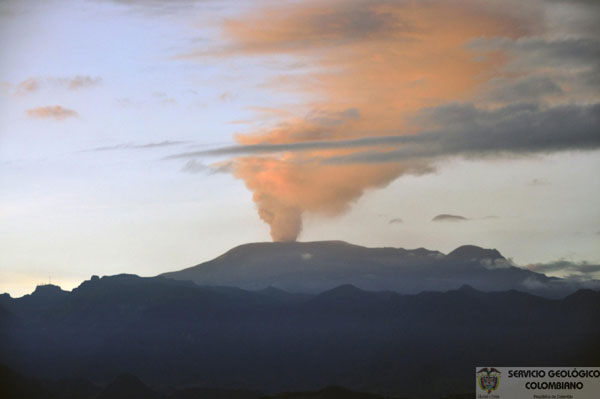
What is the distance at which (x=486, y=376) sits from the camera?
188500 millimetres

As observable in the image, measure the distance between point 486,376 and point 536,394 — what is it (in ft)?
45.4

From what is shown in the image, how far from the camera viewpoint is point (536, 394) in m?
192
